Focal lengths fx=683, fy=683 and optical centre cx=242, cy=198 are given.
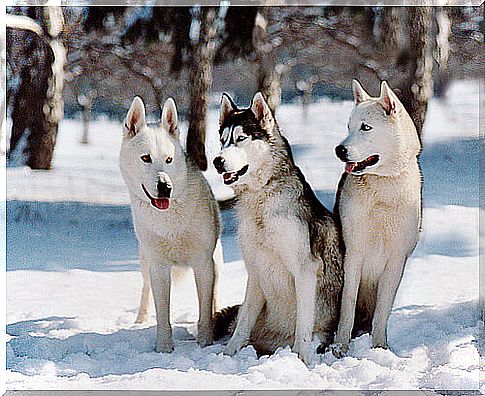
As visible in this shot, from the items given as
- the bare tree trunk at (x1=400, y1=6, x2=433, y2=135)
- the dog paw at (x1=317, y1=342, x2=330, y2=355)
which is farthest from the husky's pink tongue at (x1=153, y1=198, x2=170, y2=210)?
the bare tree trunk at (x1=400, y1=6, x2=433, y2=135)

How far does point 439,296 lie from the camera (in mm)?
3766

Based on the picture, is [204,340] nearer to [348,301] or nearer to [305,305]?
[305,305]

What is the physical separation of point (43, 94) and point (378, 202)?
2582 mm

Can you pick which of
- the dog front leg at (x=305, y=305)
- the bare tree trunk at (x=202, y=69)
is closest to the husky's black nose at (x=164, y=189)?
the dog front leg at (x=305, y=305)

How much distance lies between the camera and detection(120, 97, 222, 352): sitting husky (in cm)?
298

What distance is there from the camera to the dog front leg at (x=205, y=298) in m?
3.13

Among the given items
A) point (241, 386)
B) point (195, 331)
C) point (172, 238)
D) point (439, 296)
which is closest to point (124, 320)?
point (195, 331)

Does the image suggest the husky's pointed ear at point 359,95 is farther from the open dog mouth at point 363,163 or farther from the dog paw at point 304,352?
the dog paw at point 304,352

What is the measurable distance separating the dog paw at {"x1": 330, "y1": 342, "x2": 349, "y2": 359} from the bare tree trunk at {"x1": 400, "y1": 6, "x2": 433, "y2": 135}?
1.73 m

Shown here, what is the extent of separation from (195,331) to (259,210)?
0.91m

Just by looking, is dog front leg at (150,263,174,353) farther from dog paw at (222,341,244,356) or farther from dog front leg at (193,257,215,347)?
dog paw at (222,341,244,356)

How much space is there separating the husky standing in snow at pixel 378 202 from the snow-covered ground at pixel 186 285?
20cm

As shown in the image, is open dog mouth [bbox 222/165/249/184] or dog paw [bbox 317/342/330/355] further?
dog paw [bbox 317/342/330/355]

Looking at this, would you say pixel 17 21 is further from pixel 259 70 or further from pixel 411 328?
pixel 411 328
